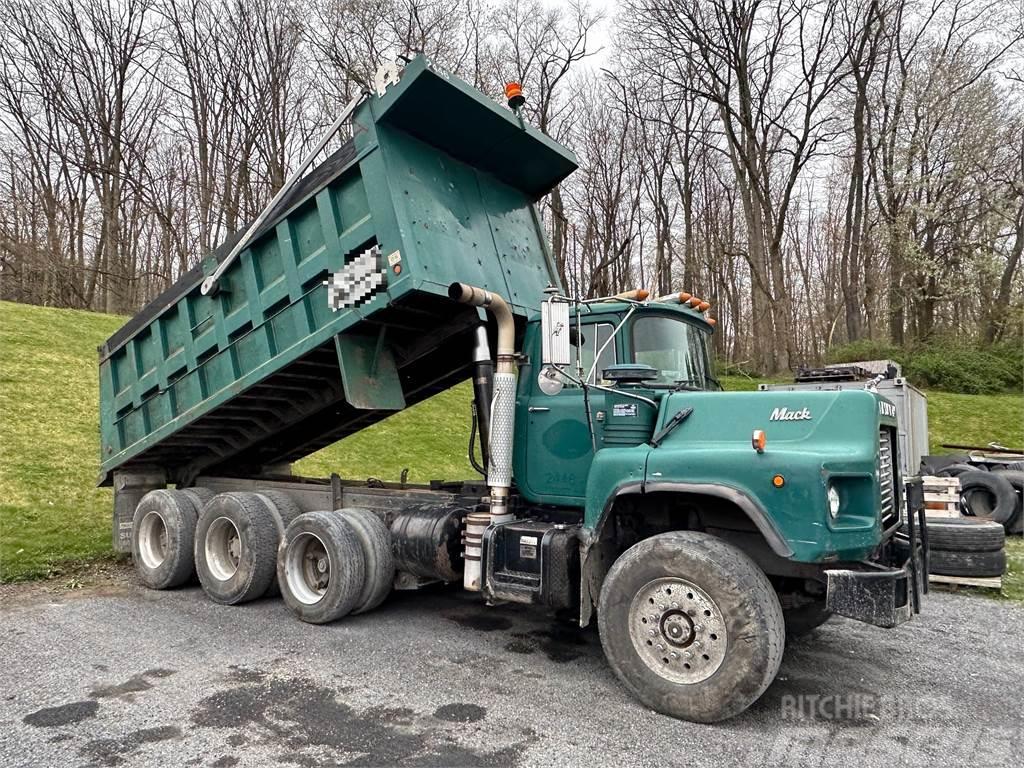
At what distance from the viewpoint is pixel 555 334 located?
13.9ft

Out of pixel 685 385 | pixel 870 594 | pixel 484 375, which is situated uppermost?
pixel 484 375

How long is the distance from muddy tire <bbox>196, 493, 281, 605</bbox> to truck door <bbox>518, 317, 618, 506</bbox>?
2.51 meters

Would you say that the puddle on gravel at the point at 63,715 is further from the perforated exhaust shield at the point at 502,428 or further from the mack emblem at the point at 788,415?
the mack emblem at the point at 788,415

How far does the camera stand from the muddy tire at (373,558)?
549 cm

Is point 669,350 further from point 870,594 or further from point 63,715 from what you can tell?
point 63,715

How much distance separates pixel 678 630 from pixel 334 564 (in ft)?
9.07

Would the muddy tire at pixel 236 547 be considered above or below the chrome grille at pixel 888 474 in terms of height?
below

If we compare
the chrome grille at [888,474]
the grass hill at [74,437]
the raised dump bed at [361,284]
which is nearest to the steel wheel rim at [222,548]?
the raised dump bed at [361,284]

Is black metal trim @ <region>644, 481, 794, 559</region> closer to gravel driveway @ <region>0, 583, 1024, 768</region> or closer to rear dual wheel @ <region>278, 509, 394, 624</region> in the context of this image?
gravel driveway @ <region>0, 583, 1024, 768</region>

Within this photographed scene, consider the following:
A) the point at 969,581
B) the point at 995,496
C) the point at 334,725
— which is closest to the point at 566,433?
the point at 334,725

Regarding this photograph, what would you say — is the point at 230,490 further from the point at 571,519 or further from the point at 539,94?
the point at 539,94

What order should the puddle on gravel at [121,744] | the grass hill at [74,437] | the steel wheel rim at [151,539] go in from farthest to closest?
the grass hill at [74,437] < the steel wheel rim at [151,539] < the puddle on gravel at [121,744]

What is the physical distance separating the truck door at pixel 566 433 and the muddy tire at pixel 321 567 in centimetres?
151

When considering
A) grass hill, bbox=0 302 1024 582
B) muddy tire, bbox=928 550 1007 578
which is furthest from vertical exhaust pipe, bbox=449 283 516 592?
grass hill, bbox=0 302 1024 582
